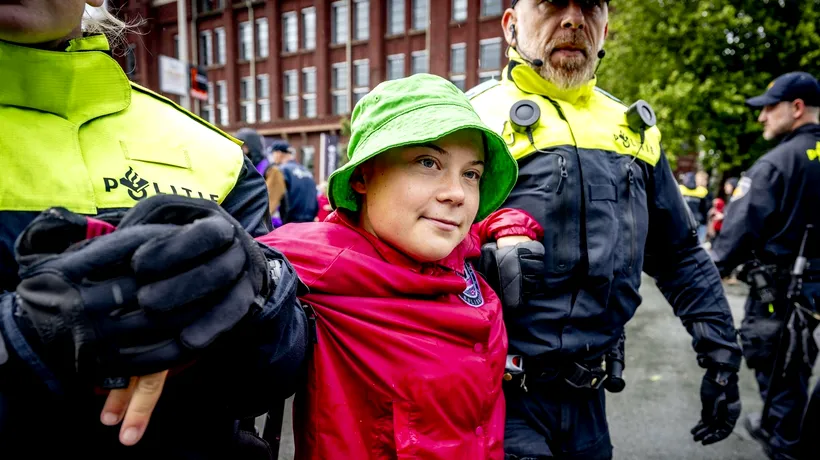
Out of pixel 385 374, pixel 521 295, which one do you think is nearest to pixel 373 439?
pixel 385 374

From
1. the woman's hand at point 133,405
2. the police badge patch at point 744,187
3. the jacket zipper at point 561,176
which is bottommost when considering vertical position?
the police badge patch at point 744,187

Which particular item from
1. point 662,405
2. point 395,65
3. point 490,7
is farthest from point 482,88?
point 395,65

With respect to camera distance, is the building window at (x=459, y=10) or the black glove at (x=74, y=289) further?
the building window at (x=459, y=10)

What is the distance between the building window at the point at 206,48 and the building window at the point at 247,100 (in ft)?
8.19

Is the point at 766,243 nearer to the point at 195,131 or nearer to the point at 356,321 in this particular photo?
the point at 356,321

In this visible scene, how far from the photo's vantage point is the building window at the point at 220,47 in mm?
28203

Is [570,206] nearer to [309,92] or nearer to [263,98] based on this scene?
[309,92]

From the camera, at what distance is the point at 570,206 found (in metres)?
1.58

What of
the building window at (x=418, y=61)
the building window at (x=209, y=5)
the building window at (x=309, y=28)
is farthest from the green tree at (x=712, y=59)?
the building window at (x=209, y=5)

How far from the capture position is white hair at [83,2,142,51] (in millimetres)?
1118

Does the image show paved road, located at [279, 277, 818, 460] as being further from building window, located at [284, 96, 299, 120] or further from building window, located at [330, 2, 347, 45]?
building window, located at [284, 96, 299, 120]

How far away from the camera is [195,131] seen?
1.09 m

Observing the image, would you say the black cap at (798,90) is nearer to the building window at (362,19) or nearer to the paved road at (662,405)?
the paved road at (662,405)

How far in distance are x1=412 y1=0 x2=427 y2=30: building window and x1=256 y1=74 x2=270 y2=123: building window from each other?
9344mm
